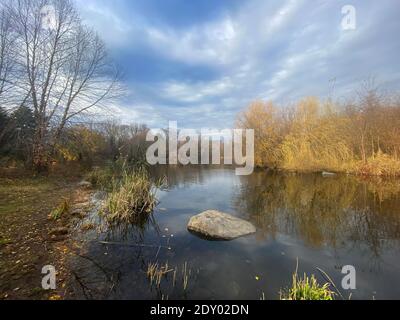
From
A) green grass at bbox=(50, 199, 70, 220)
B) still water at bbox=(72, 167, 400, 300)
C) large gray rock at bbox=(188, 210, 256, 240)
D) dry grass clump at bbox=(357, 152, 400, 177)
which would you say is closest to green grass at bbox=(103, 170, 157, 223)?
still water at bbox=(72, 167, 400, 300)

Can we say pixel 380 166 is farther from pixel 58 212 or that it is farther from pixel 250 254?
pixel 58 212

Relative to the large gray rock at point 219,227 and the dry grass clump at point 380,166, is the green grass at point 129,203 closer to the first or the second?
the large gray rock at point 219,227

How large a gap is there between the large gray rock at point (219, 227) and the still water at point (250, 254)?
0.84 feet

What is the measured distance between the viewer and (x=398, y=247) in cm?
521

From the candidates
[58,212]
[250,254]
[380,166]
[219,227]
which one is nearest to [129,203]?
[58,212]

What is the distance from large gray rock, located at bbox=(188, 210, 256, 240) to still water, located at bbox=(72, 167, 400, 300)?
256 mm

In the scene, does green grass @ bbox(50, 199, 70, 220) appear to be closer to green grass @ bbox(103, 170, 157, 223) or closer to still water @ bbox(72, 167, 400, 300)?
green grass @ bbox(103, 170, 157, 223)

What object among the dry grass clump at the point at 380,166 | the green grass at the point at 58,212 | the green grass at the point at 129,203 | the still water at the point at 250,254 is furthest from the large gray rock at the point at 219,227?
the dry grass clump at the point at 380,166

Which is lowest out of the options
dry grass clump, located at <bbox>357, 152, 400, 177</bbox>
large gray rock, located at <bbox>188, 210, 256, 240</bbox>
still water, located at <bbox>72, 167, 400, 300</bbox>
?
still water, located at <bbox>72, 167, 400, 300</bbox>

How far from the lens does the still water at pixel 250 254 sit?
11.7 ft

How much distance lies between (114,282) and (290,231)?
481 centimetres

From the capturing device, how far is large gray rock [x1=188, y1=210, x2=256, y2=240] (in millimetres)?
5746
